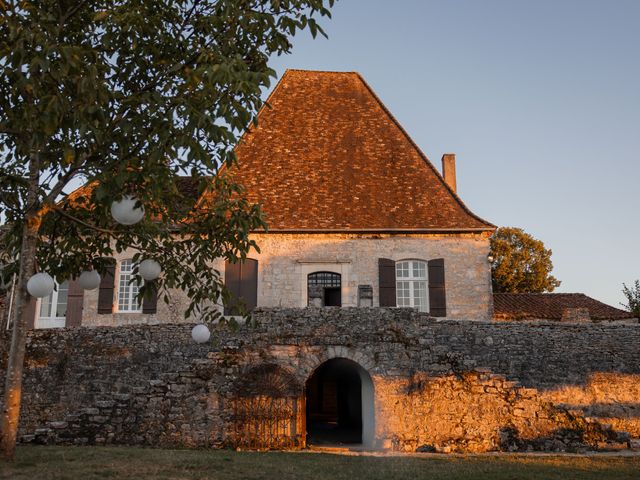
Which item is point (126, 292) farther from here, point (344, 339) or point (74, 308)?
point (344, 339)

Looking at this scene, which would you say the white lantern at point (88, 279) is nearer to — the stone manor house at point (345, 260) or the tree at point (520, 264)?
the stone manor house at point (345, 260)

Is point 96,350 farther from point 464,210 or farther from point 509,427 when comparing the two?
point 464,210

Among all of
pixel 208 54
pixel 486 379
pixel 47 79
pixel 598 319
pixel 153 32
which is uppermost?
pixel 153 32

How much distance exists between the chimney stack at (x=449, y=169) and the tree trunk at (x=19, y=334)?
1487cm

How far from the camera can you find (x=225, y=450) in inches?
452

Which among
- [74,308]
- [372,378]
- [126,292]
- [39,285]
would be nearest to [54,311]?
[74,308]

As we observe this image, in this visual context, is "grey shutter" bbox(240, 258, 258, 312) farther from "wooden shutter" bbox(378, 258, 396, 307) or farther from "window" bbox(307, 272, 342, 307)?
"wooden shutter" bbox(378, 258, 396, 307)

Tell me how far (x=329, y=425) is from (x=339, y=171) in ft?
27.0

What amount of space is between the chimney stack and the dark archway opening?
23.6 feet

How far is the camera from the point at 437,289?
17.3m

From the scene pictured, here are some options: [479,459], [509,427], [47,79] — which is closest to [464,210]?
[509,427]

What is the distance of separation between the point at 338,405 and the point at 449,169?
9.08 m

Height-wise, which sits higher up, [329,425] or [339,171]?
[339,171]

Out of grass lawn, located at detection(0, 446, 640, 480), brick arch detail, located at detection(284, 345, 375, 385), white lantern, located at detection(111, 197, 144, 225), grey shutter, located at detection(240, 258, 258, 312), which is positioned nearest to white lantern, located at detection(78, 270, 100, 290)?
white lantern, located at detection(111, 197, 144, 225)
